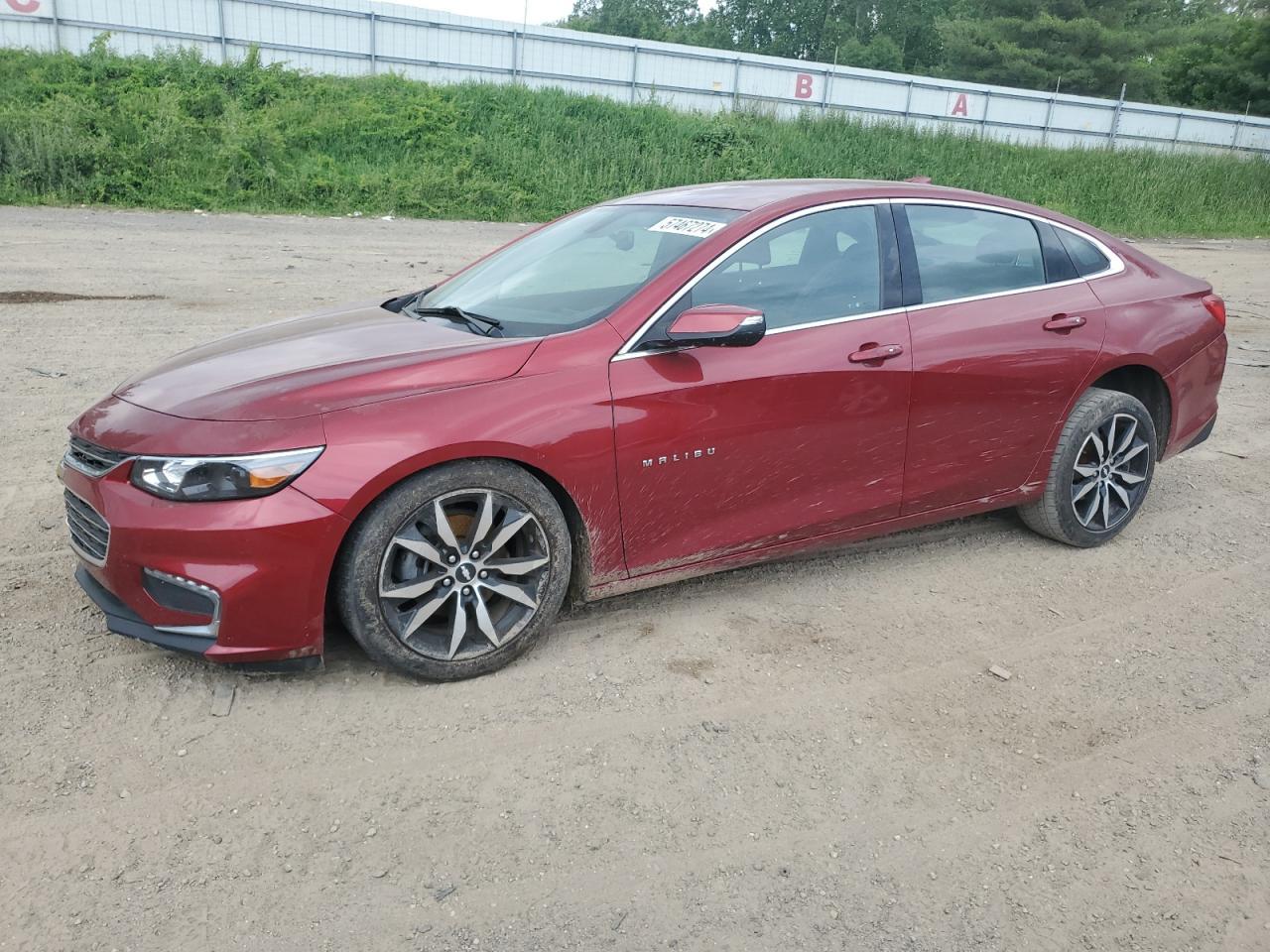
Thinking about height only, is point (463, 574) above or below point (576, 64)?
below

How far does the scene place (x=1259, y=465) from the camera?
648 cm

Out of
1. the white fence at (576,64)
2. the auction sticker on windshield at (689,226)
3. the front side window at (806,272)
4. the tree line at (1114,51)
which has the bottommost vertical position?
the front side window at (806,272)

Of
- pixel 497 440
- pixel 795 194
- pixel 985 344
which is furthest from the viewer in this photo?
pixel 985 344

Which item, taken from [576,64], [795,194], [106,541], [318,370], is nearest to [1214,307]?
[795,194]

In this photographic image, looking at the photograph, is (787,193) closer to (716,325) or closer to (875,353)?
(875,353)

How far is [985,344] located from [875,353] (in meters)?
0.61

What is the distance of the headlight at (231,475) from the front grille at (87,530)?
282 millimetres

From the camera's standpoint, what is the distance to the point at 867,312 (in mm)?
4270

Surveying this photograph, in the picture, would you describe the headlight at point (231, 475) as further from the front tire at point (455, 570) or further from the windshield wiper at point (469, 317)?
the windshield wiper at point (469, 317)

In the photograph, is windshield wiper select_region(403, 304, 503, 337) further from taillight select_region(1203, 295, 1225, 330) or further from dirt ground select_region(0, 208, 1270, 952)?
taillight select_region(1203, 295, 1225, 330)

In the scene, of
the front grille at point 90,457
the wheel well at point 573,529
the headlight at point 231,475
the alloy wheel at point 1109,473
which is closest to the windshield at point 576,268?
the wheel well at point 573,529

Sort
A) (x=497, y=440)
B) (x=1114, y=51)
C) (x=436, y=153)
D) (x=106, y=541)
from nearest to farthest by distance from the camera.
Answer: (x=106, y=541) → (x=497, y=440) → (x=436, y=153) → (x=1114, y=51)

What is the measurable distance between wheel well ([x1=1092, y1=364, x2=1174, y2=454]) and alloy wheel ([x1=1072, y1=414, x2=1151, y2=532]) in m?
0.20

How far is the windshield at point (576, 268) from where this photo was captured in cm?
402
